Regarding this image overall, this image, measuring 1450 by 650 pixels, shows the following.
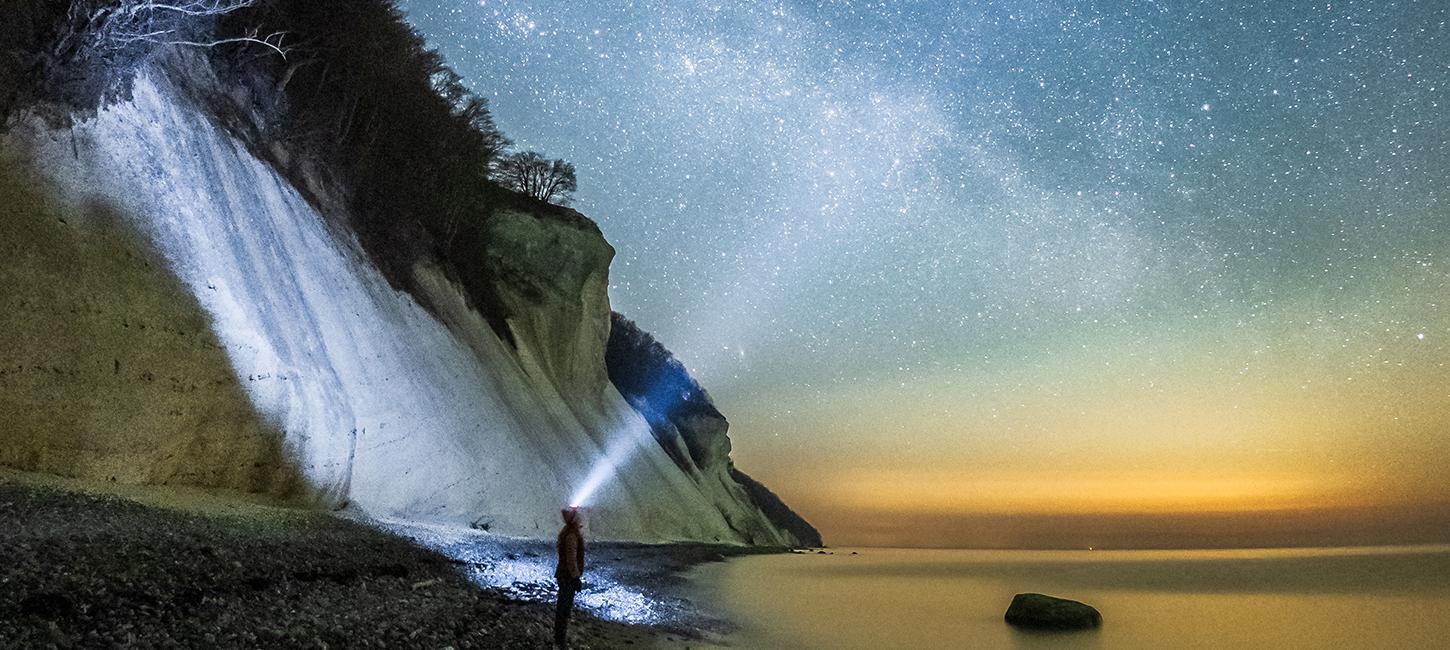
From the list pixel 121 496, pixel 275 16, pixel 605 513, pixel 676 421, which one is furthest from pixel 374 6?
pixel 676 421

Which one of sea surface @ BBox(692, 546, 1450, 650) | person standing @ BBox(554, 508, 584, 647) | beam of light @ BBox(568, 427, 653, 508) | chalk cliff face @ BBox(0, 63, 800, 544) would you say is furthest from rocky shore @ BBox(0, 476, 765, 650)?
beam of light @ BBox(568, 427, 653, 508)

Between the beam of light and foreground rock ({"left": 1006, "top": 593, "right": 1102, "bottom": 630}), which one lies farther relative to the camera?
the beam of light

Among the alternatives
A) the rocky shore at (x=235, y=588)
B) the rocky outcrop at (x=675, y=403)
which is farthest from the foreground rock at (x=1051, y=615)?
the rocky outcrop at (x=675, y=403)

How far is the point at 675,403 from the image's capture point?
58375mm

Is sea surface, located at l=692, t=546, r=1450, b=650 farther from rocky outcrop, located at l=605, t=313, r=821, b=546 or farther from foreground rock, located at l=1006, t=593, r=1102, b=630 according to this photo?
rocky outcrop, located at l=605, t=313, r=821, b=546

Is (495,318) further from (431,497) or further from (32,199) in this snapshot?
(32,199)

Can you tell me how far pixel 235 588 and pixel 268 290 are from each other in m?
8.56

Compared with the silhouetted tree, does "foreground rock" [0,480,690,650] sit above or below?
below

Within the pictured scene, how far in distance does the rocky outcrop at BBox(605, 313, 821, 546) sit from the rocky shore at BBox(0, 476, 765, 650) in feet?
130

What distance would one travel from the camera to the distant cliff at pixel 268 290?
1047 cm

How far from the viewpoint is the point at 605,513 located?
2855 cm

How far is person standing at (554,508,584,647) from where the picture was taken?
358 inches

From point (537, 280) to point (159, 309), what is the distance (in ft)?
70.2

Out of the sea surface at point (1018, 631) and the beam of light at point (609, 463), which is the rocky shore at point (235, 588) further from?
the beam of light at point (609, 463)
